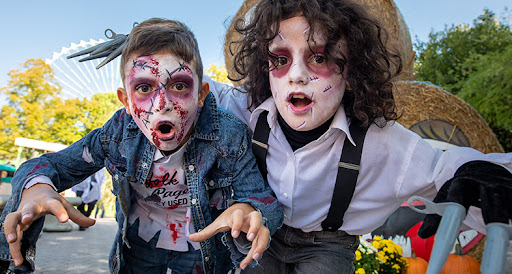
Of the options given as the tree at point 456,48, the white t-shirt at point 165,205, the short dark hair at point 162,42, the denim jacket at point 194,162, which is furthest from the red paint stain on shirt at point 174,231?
the tree at point 456,48

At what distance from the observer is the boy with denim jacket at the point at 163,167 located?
188cm

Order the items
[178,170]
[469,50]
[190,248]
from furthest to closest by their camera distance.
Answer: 1. [469,50]
2. [190,248]
3. [178,170]

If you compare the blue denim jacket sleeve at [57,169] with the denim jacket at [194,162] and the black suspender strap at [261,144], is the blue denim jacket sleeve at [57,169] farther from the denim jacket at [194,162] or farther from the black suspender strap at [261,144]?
the black suspender strap at [261,144]

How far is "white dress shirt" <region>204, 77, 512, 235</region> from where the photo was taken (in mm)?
1998

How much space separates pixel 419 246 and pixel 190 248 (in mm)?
3145

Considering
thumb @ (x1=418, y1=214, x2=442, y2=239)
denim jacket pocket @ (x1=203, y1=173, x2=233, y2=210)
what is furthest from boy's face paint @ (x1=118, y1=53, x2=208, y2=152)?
thumb @ (x1=418, y1=214, x2=442, y2=239)

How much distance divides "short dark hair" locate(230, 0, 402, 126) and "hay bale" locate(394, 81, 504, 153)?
2451 millimetres

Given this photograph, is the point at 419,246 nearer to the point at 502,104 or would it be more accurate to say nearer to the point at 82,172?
the point at 82,172

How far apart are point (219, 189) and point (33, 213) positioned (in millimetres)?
885

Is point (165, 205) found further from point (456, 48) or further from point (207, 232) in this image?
point (456, 48)

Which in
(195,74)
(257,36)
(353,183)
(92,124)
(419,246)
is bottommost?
(92,124)

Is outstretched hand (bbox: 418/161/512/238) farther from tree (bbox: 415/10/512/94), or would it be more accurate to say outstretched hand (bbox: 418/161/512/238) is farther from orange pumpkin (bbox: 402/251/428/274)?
tree (bbox: 415/10/512/94)

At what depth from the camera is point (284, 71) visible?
202 cm

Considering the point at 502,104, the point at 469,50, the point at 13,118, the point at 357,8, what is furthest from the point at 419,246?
the point at 13,118
